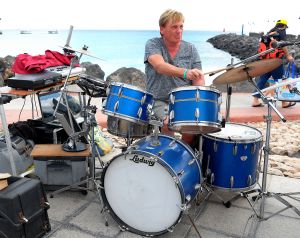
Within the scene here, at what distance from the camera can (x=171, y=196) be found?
275 centimetres

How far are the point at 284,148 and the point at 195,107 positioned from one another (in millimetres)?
3007

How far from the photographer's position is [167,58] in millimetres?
3635

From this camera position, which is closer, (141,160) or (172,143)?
(141,160)

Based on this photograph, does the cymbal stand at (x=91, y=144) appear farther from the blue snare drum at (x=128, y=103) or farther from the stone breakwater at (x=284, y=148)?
the stone breakwater at (x=284, y=148)

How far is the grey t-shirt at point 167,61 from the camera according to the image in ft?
11.9

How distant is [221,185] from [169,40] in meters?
1.49

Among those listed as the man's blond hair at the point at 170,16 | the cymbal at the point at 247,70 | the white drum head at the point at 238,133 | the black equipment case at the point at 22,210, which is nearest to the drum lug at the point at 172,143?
the white drum head at the point at 238,133

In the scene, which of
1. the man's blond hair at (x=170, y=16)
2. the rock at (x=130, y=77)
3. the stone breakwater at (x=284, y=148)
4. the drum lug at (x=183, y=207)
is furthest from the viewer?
the rock at (x=130, y=77)

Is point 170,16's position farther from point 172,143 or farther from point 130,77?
point 130,77

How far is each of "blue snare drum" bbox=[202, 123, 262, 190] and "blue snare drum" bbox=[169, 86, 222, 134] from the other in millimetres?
284

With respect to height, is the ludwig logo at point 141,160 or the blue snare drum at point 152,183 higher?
the ludwig logo at point 141,160

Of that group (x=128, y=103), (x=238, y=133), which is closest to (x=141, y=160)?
(x=128, y=103)

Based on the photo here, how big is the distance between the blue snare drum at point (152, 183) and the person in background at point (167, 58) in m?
0.74

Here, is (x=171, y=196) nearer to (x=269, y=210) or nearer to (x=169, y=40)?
(x=269, y=210)
